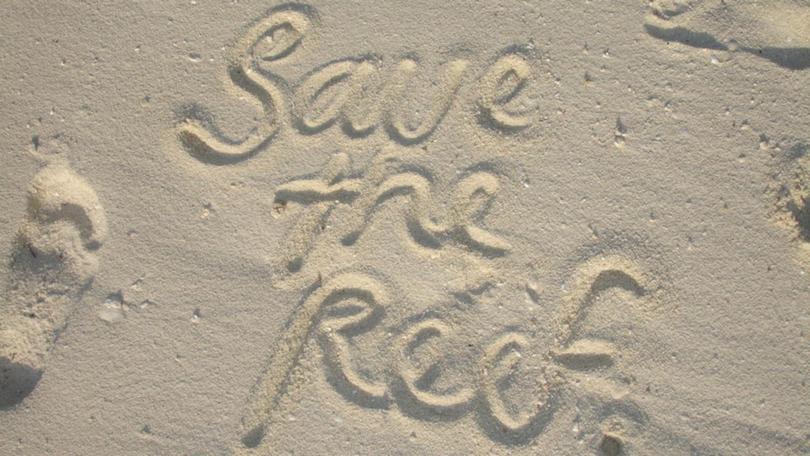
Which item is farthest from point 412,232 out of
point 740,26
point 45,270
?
point 740,26

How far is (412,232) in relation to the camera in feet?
8.46

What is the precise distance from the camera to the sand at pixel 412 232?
98.0 inches

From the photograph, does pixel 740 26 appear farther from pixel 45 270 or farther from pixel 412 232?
pixel 45 270

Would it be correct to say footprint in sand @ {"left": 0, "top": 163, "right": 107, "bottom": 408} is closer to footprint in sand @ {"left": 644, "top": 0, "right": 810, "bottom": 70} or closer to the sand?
the sand

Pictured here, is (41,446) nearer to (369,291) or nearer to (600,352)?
(369,291)

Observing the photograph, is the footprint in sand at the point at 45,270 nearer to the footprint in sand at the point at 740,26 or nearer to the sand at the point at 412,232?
the sand at the point at 412,232

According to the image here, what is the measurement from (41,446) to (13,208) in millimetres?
956

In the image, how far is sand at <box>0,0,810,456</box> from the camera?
249 centimetres

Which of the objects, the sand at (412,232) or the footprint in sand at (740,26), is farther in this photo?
the footprint in sand at (740,26)

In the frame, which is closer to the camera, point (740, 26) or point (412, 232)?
point (412, 232)

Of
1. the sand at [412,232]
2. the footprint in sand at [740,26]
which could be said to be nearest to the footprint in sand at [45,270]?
the sand at [412,232]

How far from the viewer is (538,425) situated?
97.5 inches

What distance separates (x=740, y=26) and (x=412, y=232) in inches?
63.6

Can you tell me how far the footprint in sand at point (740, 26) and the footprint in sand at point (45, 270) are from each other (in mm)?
2461
